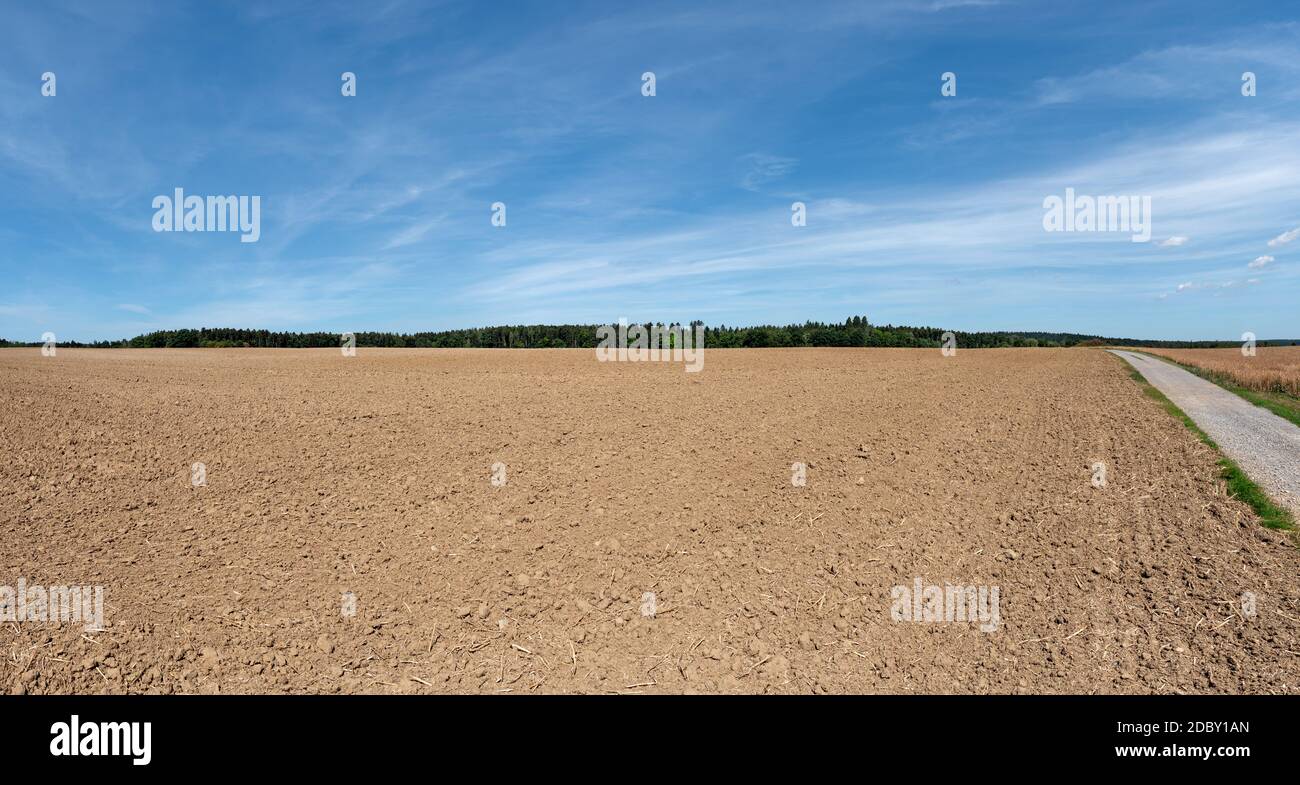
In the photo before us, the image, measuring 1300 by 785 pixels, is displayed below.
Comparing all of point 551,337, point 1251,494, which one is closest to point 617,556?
point 1251,494

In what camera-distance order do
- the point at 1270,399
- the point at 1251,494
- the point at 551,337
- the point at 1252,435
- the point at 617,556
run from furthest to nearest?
the point at 551,337 → the point at 1270,399 → the point at 1252,435 → the point at 1251,494 → the point at 617,556

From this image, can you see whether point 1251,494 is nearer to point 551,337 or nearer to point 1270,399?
point 1270,399

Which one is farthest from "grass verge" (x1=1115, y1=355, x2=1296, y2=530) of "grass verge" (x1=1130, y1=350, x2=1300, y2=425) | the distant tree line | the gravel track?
the distant tree line

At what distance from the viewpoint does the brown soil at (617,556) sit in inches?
305

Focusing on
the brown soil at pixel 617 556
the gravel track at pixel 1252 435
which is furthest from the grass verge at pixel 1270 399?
the brown soil at pixel 617 556

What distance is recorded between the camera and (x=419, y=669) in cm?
784

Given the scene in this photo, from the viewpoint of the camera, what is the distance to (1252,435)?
712 inches

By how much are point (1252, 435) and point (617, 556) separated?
19425 mm

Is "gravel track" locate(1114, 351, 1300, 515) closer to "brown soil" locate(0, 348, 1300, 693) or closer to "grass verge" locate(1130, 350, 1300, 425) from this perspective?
"grass verge" locate(1130, 350, 1300, 425)

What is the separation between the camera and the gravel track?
12.9 m

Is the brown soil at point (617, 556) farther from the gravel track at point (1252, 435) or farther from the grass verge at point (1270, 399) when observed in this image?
the grass verge at point (1270, 399)
